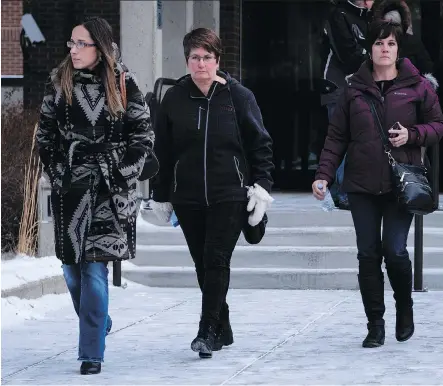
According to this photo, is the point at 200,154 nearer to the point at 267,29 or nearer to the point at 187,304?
the point at 187,304

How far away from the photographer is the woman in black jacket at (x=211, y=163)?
24.9 ft

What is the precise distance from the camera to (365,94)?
26.3ft

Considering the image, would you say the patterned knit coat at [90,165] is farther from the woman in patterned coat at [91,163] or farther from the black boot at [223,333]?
the black boot at [223,333]

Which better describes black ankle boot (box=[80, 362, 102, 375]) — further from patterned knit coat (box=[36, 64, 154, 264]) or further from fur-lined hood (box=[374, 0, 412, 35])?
fur-lined hood (box=[374, 0, 412, 35])

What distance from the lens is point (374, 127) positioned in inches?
313

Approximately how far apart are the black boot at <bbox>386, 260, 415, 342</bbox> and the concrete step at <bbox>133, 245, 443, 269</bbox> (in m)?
3.40

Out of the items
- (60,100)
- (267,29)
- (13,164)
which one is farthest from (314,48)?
(60,100)

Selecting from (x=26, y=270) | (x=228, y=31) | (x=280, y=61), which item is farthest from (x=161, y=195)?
(x=280, y=61)

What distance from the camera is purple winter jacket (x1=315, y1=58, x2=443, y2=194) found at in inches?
311

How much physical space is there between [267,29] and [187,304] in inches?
258

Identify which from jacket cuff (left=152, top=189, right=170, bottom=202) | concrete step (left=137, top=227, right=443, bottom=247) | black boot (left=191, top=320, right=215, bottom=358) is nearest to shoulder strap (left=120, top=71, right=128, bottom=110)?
jacket cuff (left=152, top=189, right=170, bottom=202)

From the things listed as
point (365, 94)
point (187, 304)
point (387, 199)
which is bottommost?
point (187, 304)

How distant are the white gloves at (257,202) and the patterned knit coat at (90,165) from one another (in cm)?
67

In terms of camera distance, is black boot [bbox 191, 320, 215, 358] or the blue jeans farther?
black boot [bbox 191, 320, 215, 358]
